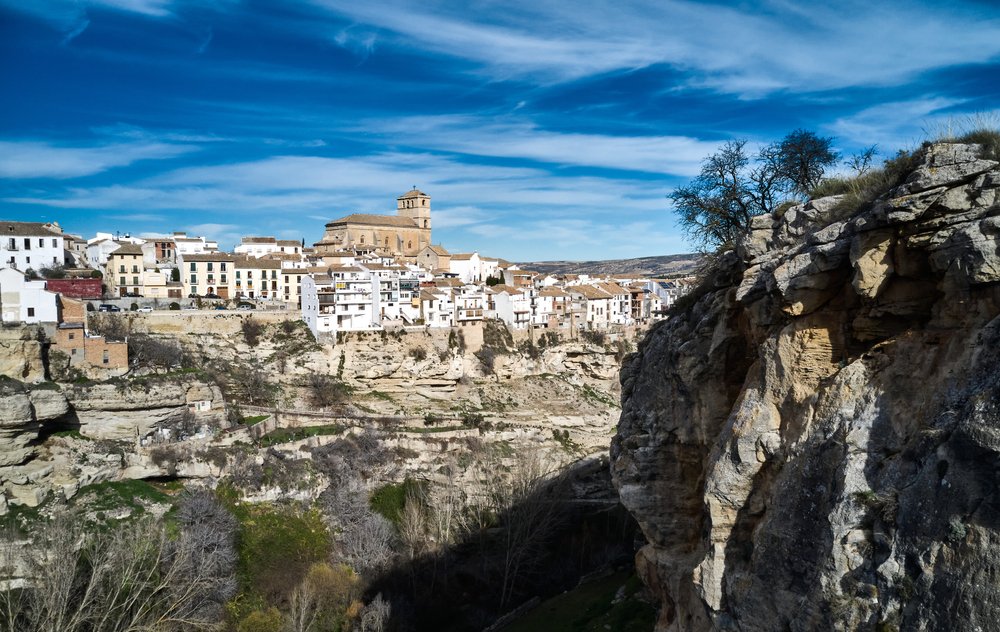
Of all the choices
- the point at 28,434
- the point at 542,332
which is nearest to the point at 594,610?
the point at 28,434

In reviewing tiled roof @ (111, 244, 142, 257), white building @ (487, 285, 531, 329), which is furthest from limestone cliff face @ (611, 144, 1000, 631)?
tiled roof @ (111, 244, 142, 257)

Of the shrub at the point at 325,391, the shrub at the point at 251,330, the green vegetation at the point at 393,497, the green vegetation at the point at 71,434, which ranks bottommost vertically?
the green vegetation at the point at 393,497

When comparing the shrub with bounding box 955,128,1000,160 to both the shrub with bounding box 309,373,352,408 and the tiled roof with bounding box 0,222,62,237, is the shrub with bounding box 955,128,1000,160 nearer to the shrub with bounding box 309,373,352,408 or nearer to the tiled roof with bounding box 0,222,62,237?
the shrub with bounding box 309,373,352,408

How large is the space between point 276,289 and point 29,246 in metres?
18.8

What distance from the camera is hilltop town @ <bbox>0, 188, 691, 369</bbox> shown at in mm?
39844

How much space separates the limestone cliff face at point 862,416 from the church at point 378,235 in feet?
213

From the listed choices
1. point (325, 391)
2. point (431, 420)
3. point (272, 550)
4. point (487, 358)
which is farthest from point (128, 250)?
point (272, 550)

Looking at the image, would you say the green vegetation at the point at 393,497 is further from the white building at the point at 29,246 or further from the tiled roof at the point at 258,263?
the white building at the point at 29,246

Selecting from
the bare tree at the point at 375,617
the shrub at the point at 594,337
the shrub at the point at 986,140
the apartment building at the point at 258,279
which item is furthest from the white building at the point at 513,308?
the shrub at the point at 986,140

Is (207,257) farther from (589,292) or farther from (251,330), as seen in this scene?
(589,292)

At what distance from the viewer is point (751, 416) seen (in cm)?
848

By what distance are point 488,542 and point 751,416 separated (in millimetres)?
25148

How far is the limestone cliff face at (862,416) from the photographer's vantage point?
5562 mm

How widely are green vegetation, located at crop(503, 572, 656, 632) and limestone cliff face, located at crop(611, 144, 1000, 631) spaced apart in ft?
21.1
